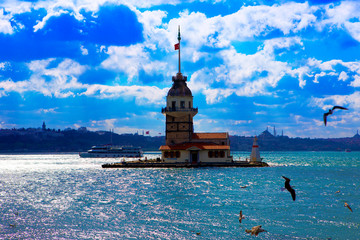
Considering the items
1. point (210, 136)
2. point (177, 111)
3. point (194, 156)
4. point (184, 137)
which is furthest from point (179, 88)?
point (194, 156)

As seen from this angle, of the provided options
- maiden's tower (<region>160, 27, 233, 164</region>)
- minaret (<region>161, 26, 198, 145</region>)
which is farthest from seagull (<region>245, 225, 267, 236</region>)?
minaret (<region>161, 26, 198, 145</region>)

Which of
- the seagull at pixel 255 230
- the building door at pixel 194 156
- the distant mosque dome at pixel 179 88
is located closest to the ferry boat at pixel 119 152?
the distant mosque dome at pixel 179 88

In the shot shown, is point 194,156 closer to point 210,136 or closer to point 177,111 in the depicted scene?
point 210,136

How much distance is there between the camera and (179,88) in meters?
90.3

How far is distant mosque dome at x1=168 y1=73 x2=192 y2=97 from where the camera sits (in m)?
89.5

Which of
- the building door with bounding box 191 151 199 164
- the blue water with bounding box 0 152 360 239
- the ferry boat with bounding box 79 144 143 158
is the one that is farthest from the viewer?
the ferry boat with bounding box 79 144 143 158

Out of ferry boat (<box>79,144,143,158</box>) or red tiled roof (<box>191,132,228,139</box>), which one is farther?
ferry boat (<box>79,144,143,158</box>)

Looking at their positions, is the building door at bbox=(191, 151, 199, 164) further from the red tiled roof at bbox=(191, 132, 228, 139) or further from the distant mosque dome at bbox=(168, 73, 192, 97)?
the distant mosque dome at bbox=(168, 73, 192, 97)

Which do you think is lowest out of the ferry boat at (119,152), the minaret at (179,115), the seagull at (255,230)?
the seagull at (255,230)

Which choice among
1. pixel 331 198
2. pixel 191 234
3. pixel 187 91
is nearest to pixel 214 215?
pixel 191 234

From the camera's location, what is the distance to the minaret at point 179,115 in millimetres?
87562

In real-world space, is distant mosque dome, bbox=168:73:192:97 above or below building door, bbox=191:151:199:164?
above

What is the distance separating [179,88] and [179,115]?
581 cm

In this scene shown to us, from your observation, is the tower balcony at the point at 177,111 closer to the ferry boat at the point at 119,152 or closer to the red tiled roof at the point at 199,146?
the red tiled roof at the point at 199,146
